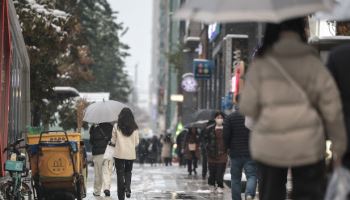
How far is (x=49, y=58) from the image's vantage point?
33.9m

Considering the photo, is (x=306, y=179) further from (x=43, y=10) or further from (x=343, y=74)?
(x=43, y=10)

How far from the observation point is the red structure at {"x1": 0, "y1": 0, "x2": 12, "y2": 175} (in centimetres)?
1706

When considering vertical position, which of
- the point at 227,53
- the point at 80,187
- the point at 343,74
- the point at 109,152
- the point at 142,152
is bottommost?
the point at 142,152

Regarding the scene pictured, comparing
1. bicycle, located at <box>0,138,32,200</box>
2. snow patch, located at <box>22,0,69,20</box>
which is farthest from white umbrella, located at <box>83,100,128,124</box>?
snow patch, located at <box>22,0,69,20</box>

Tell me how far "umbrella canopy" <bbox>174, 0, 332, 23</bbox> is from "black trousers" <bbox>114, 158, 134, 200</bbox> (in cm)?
1046

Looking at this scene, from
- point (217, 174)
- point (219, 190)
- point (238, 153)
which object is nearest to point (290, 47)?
point (238, 153)

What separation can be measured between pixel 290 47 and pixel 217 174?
15673mm

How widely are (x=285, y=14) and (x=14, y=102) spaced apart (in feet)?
49.8

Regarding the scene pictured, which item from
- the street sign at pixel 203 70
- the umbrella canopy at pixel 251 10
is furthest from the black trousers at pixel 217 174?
the street sign at pixel 203 70

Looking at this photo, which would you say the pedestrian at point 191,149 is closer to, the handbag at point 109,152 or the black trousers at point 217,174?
the black trousers at point 217,174

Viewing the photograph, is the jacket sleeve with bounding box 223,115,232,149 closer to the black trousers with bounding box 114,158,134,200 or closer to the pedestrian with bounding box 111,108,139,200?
the pedestrian with bounding box 111,108,139,200

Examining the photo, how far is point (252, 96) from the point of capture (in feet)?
22.5

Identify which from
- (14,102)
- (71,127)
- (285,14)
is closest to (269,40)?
(285,14)

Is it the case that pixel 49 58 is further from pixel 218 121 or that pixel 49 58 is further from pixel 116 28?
pixel 116 28
